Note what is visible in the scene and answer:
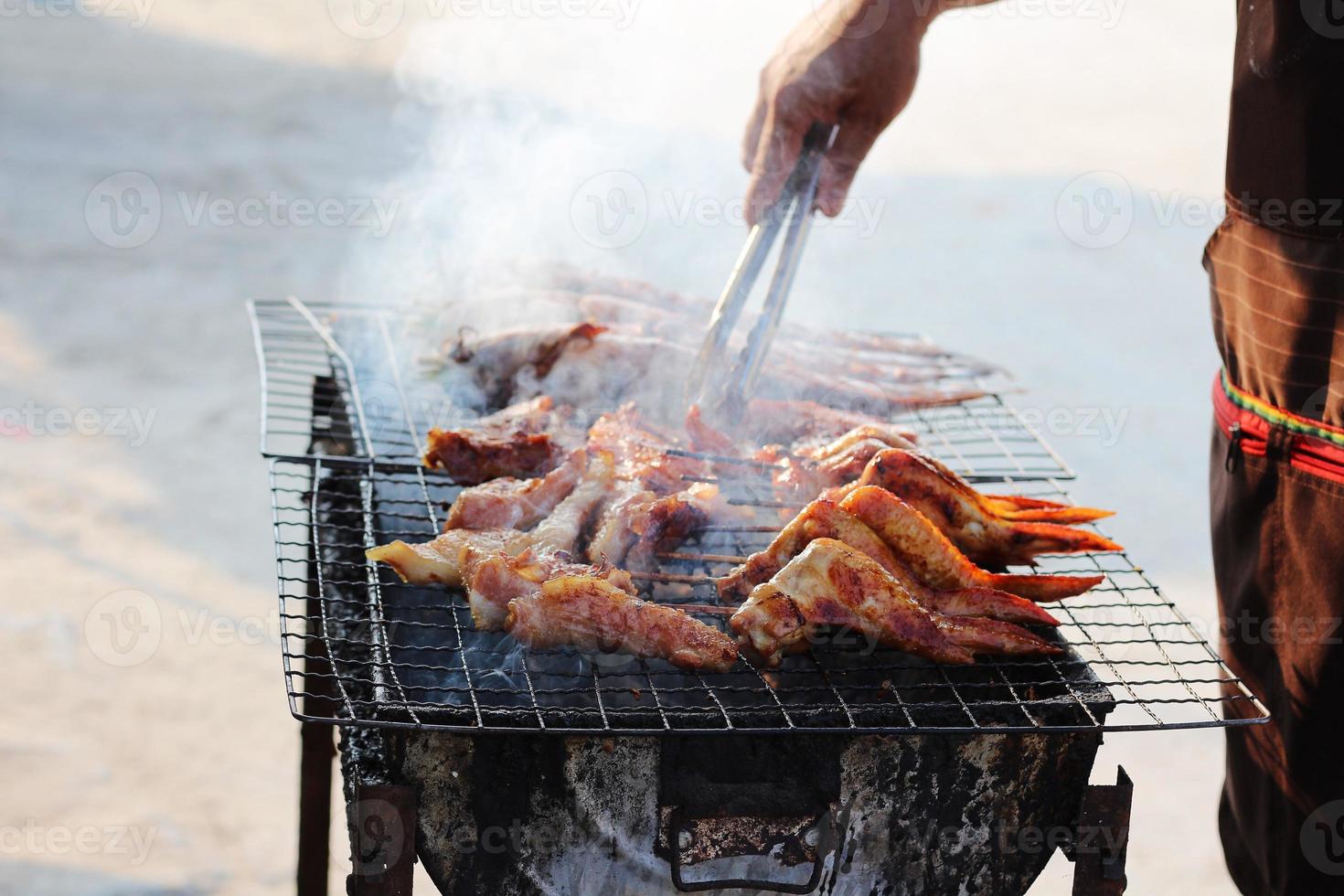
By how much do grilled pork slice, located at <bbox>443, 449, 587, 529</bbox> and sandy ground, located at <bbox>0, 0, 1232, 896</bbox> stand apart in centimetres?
200

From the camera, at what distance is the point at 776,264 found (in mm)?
3828

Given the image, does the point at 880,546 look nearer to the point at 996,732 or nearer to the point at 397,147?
the point at 996,732

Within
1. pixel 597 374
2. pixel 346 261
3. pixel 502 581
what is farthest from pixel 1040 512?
pixel 346 261

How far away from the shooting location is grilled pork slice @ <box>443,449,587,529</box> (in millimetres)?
3260

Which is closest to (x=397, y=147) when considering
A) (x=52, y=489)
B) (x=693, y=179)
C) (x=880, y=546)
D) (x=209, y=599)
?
(x=693, y=179)

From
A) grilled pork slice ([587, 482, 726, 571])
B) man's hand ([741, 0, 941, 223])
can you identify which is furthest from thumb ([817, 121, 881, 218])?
grilled pork slice ([587, 482, 726, 571])

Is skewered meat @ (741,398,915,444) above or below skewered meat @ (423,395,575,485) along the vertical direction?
above

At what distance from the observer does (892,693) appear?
269cm

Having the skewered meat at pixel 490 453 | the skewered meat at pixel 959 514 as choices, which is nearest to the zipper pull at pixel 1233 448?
the skewered meat at pixel 959 514

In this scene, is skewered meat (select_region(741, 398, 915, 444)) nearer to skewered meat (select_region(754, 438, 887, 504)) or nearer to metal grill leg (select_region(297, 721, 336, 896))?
skewered meat (select_region(754, 438, 887, 504))

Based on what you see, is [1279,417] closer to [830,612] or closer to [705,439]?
[830,612]

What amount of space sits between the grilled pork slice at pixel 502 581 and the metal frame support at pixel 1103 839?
1164 mm

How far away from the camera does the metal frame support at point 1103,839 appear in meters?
2.75

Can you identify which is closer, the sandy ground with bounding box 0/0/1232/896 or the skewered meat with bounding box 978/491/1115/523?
the skewered meat with bounding box 978/491/1115/523
